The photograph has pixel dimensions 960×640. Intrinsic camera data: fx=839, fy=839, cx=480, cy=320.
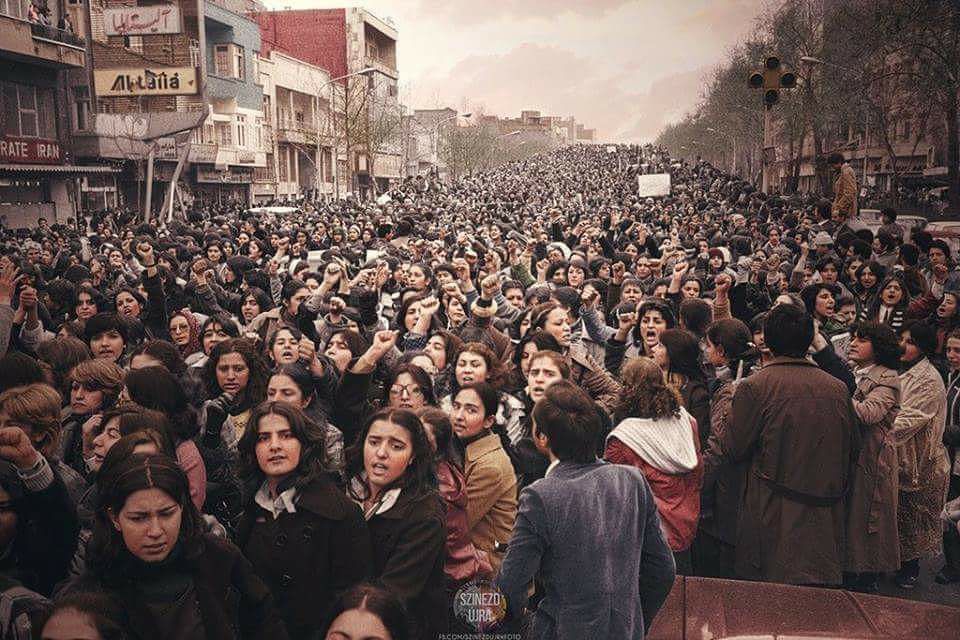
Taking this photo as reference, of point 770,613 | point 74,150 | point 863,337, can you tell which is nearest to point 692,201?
point 74,150

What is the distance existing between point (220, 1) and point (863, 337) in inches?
1860

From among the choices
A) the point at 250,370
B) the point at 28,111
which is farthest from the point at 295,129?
the point at 250,370

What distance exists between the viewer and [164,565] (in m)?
2.48

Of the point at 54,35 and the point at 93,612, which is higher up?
the point at 54,35

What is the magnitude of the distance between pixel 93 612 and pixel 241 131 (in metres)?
44.0

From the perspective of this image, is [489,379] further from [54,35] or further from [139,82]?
[54,35]

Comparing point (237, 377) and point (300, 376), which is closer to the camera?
point (300, 376)

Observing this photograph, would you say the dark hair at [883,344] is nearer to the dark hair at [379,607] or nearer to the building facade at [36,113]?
the dark hair at [379,607]

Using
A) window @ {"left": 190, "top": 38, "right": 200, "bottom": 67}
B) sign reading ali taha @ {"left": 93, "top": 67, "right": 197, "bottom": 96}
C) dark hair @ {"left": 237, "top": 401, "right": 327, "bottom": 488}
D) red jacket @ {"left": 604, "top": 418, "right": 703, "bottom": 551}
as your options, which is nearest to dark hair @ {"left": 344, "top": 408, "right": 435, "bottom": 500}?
dark hair @ {"left": 237, "top": 401, "right": 327, "bottom": 488}

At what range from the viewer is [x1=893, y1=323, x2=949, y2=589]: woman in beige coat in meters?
4.99

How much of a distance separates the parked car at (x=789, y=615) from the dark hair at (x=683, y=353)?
1.51m

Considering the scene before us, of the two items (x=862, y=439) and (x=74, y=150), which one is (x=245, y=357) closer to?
(x=862, y=439)

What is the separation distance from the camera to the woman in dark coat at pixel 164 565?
240 cm

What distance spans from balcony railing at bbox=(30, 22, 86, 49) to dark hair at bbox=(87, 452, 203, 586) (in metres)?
27.4
